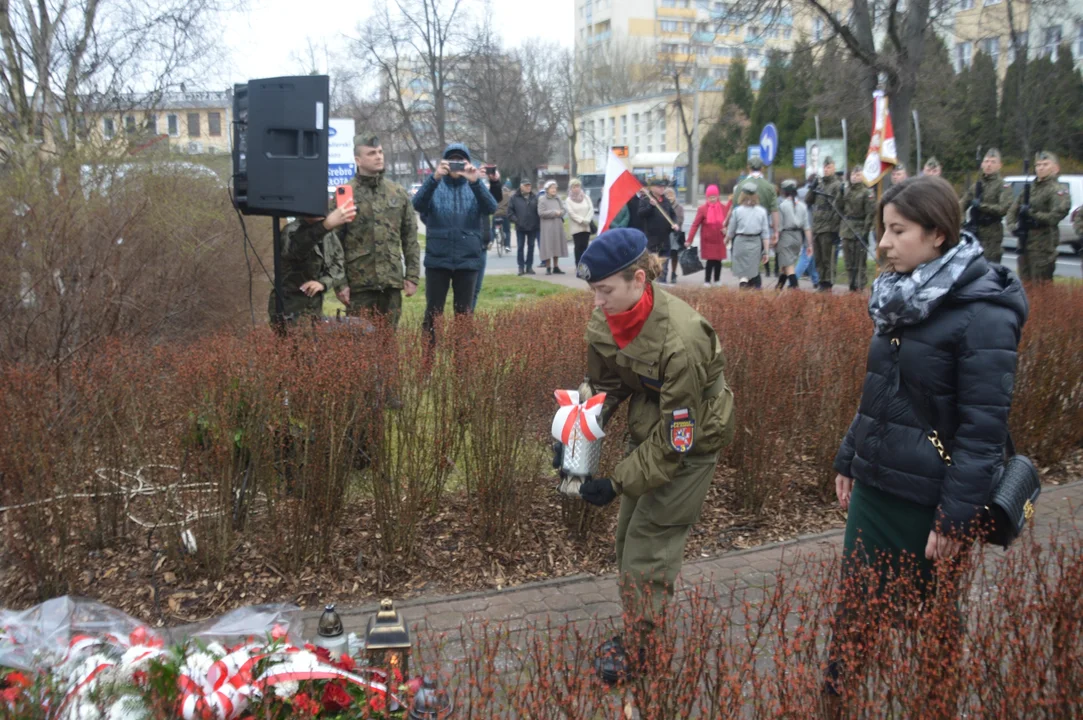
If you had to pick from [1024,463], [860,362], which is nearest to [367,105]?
[860,362]

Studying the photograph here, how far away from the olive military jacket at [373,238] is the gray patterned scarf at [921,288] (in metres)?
4.79

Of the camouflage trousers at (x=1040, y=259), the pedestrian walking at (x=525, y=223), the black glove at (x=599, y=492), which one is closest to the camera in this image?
the black glove at (x=599, y=492)

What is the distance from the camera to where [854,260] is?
13547 mm

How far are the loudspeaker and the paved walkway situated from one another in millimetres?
2775

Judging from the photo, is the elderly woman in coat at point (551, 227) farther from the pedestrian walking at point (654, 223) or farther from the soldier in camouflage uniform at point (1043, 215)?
the soldier in camouflage uniform at point (1043, 215)

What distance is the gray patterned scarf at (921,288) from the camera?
263 centimetres

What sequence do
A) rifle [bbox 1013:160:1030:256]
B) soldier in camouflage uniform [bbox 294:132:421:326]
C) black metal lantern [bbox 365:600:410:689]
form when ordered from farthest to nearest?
1. rifle [bbox 1013:160:1030:256]
2. soldier in camouflage uniform [bbox 294:132:421:326]
3. black metal lantern [bbox 365:600:410:689]

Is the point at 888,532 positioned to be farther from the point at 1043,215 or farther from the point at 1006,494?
the point at 1043,215

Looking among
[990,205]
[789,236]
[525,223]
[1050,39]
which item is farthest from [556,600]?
[1050,39]

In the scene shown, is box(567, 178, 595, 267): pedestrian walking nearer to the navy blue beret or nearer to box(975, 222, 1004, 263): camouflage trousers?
box(975, 222, 1004, 263): camouflage trousers

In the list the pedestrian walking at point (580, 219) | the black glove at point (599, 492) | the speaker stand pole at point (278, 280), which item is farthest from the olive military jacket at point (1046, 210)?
the black glove at point (599, 492)

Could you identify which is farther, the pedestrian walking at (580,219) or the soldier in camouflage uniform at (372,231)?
the pedestrian walking at (580,219)

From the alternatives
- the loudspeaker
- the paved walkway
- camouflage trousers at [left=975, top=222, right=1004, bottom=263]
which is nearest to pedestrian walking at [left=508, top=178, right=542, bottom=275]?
camouflage trousers at [left=975, top=222, right=1004, bottom=263]

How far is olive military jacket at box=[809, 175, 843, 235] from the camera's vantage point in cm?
1377
